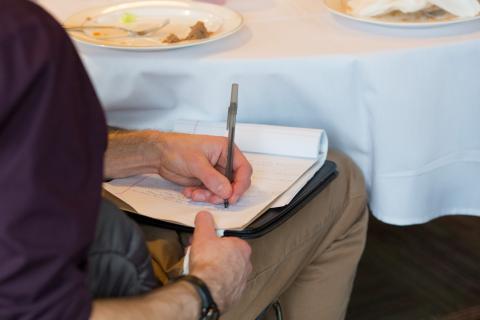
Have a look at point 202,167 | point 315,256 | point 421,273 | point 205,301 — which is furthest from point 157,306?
point 421,273

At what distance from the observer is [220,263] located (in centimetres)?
83

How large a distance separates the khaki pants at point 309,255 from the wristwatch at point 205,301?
13 cm

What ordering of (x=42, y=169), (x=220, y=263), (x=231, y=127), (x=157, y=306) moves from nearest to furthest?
1. (x=42, y=169)
2. (x=157, y=306)
3. (x=220, y=263)
4. (x=231, y=127)

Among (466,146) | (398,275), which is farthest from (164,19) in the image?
(398,275)

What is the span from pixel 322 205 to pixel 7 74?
62 centimetres

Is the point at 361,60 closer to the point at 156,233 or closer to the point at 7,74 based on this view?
the point at 156,233

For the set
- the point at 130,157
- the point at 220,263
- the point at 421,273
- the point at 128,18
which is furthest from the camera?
the point at 421,273

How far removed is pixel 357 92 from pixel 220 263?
1.22 feet

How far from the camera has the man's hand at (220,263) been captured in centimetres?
81

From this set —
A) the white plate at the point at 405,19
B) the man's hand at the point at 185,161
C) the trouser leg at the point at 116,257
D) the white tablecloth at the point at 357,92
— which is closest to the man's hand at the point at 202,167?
the man's hand at the point at 185,161

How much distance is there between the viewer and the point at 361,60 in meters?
0.99

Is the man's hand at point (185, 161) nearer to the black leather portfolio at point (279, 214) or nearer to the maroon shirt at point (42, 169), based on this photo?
the black leather portfolio at point (279, 214)

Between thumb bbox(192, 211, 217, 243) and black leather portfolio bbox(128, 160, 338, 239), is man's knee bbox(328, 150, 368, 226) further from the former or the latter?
thumb bbox(192, 211, 217, 243)

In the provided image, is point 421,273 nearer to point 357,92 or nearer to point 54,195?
point 357,92
